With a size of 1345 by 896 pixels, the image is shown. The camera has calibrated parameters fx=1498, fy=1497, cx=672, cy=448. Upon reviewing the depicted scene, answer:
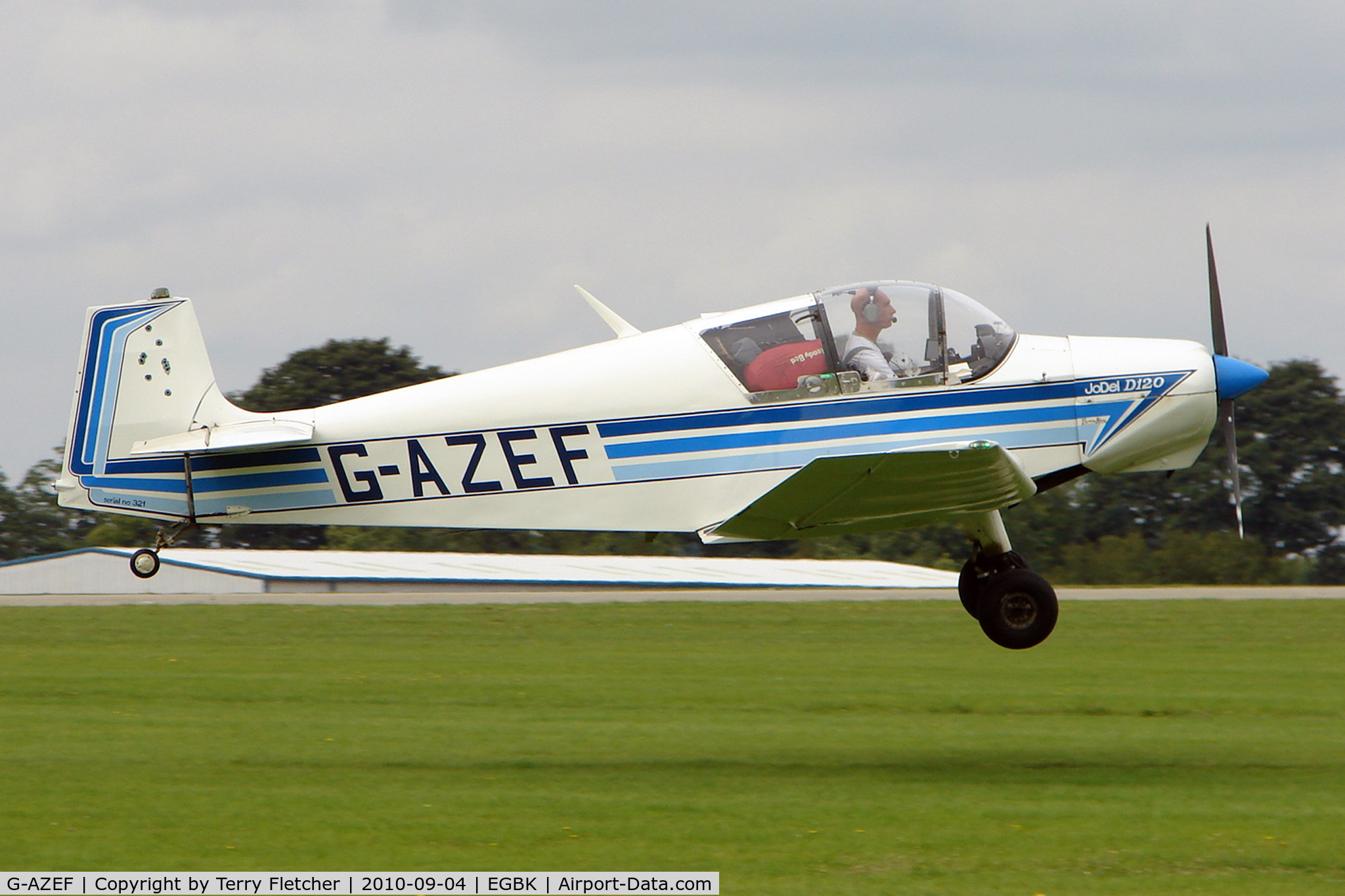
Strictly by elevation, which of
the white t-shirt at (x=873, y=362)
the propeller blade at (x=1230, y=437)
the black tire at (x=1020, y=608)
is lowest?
the black tire at (x=1020, y=608)

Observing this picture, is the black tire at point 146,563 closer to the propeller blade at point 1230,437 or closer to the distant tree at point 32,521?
the propeller blade at point 1230,437

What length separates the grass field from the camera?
28.7 ft

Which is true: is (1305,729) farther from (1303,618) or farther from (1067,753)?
(1303,618)

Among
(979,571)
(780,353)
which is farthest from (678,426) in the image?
(979,571)

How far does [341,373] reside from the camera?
48.8 metres

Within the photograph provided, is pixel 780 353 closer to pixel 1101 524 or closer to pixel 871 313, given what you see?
pixel 871 313

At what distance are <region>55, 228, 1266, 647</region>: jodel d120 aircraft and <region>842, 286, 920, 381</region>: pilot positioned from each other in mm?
12

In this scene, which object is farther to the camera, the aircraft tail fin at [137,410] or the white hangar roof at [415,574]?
the white hangar roof at [415,574]

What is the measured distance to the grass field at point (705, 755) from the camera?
8.74 m

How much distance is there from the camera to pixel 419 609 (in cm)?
2736

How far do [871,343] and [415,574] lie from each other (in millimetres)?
29066

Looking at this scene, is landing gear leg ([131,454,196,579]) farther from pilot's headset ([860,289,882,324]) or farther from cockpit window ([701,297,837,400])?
pilot's headset ([860,289,882,324])

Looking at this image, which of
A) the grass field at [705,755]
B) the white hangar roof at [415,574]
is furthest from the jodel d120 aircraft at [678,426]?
the white hangar roof at [415,574]

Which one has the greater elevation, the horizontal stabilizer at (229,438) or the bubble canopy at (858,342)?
the bubble canopy at (858,342)
